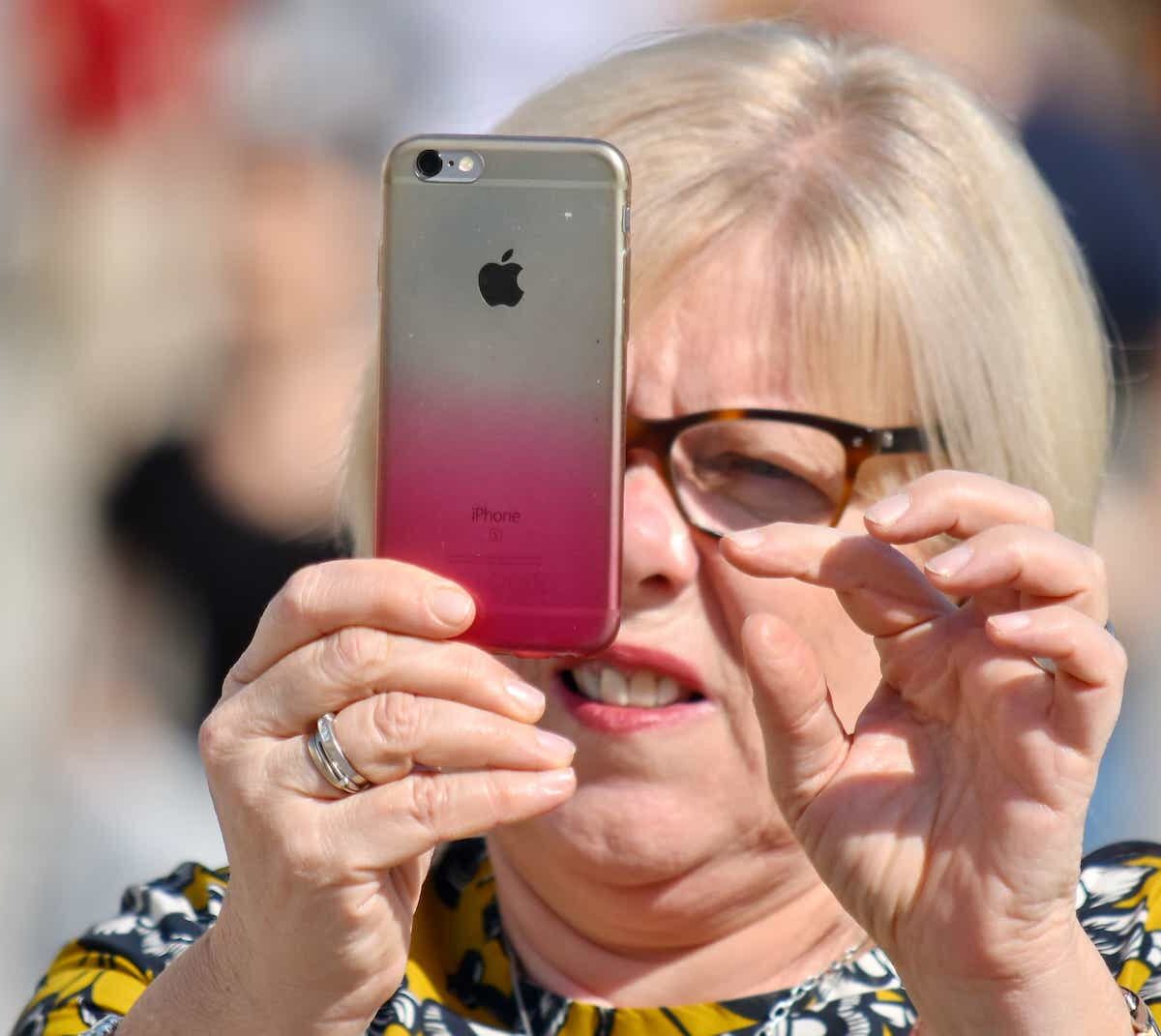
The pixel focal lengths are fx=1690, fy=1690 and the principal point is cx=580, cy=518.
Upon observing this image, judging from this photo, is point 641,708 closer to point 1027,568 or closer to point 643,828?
point 643,828

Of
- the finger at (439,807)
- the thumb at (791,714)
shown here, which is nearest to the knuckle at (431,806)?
the finger at (439,807)

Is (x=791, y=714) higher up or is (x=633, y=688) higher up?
(x=791, y=714)

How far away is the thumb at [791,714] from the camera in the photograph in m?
1.47

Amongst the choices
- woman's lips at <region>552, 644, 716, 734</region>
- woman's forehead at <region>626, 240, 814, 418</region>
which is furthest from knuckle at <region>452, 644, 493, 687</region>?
woman's forehead at <region>626, 240, 814, 418</region>

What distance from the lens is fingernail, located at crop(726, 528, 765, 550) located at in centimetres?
143

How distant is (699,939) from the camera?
2.00 m

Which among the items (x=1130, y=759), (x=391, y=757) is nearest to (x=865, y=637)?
(x=391, y=757)

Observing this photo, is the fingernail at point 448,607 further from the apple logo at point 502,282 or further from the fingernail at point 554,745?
the apple logo at point 502,282

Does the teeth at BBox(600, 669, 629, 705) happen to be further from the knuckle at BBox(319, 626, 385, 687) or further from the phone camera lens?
the phone camera lens

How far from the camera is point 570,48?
387 cm

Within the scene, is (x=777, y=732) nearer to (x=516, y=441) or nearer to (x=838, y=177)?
(x=516, y=441)

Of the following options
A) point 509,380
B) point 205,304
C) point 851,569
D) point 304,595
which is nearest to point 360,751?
point 304,595

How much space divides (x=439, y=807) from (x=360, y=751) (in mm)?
81

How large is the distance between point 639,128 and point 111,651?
2.02 metres
